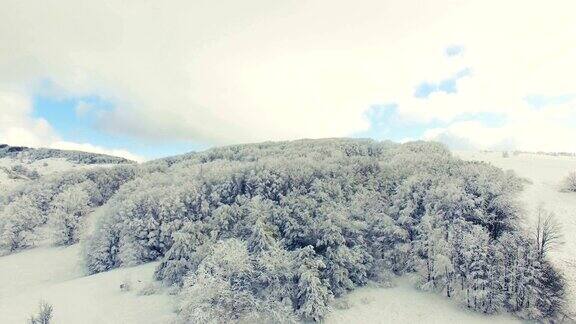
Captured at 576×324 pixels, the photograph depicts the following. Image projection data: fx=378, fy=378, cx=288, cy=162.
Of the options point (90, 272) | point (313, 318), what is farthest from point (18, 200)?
point (313, 318)

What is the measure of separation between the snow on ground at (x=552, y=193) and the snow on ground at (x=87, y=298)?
40.0 metres

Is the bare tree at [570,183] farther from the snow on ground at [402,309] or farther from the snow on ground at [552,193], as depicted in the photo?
the snow on ground at [402,309]

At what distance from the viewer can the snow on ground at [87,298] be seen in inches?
1613

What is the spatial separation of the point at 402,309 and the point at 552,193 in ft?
93.0

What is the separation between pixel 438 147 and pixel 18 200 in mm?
89693

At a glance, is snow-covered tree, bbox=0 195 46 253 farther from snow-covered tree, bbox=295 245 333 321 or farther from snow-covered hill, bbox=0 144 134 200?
snow-covered hill, bbox=0 144 134 200

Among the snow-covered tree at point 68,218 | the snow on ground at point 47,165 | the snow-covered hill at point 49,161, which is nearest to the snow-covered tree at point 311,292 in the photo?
the snow-covered tree at point 68,218

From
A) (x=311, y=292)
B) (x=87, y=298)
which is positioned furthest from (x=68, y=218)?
(x=311, y=292)

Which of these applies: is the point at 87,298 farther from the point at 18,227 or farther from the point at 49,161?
the point at 49,161

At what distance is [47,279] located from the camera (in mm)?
61656

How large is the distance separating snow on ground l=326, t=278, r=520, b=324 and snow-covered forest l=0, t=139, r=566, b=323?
3.42 feet

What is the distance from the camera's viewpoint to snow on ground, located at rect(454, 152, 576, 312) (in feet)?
124

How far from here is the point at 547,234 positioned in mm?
37625

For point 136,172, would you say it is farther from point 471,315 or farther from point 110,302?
point 471,315
